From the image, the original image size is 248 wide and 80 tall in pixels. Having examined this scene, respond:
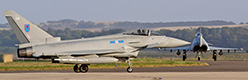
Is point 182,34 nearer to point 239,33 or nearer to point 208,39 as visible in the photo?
point 208,39

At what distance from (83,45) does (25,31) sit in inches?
148

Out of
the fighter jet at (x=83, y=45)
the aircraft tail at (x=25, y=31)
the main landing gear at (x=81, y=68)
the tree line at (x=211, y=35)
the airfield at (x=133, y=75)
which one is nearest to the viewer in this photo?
the airfield at (x=133, y=75)

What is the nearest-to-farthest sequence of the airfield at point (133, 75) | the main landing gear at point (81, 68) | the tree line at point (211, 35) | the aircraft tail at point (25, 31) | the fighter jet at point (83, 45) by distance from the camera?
1. the airfield at point (133, 75)
2. the fighter jet at point (83, 45)
3. the aircraft tail at point (25, 31)
4. the main landing gear at point (81, 68)
5. the tree line at point (211, 35)

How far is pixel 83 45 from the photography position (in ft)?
89.5

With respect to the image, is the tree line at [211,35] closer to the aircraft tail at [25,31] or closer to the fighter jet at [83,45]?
the aircraft tail at [25,31]

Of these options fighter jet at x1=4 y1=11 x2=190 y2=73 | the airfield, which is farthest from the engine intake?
the airfield

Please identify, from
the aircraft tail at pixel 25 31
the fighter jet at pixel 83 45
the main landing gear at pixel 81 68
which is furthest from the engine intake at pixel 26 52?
the main landing gear at pixel 81 68

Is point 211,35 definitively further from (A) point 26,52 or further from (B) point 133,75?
(A) point 26,52

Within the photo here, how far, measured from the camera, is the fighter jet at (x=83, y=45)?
26938 mm

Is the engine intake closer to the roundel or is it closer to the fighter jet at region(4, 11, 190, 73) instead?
the fighter jet at region(4, 11, 190, 73)

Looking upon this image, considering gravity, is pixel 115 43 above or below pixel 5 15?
below

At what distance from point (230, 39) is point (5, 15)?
545 ft

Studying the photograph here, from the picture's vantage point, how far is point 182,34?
182500 millimetres

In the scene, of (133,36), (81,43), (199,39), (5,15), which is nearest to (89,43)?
(81,43)
